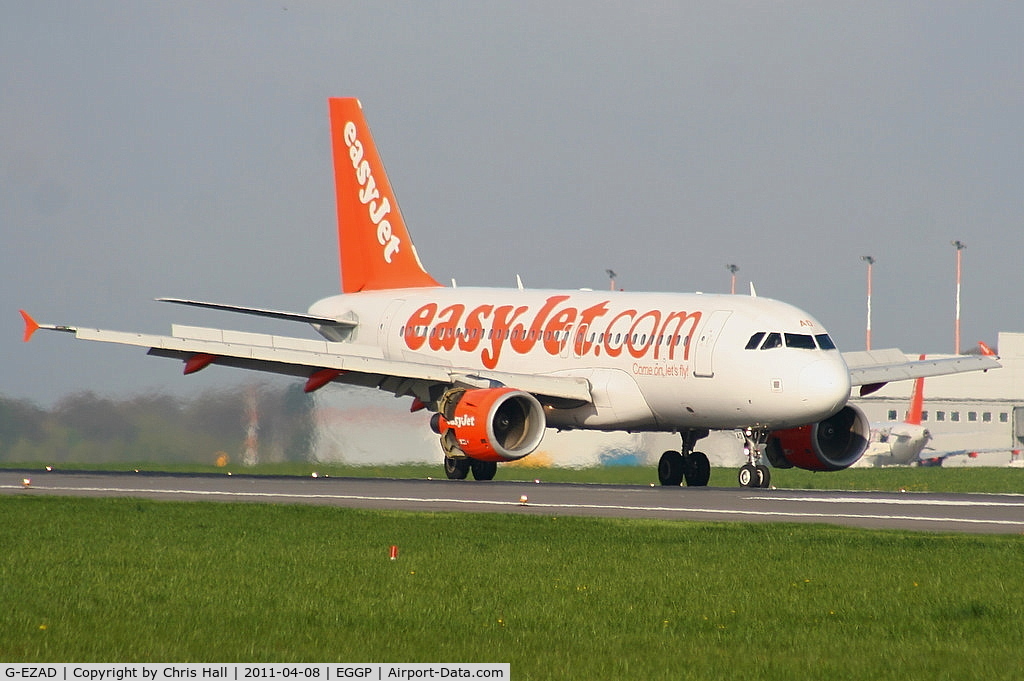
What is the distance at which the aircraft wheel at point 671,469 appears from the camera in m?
38.1

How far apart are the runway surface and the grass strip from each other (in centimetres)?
332

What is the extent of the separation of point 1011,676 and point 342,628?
→ 4.91 m

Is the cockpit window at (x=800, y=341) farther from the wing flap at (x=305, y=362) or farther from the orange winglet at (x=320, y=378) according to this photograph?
the orange winglet at (x=320, y=378)

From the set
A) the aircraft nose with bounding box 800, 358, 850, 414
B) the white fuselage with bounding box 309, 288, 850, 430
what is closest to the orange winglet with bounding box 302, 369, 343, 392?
the white fuselage with bounding box 309, 288, 850, 430

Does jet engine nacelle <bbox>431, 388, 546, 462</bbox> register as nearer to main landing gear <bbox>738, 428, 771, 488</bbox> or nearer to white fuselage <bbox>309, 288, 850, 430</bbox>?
white fuselage <bbox>309, 288, 850, 430</bbox>

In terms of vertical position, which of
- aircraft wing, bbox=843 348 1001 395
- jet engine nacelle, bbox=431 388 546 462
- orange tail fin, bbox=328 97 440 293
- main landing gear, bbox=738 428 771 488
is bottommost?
main landing gear, bbox=738 428 771 488

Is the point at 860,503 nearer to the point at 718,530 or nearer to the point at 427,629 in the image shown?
the point at 718,530

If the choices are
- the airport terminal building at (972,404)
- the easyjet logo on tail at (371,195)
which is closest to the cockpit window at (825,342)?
the easyjet logo on tail at (371,195)

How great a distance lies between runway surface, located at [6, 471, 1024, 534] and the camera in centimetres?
2456

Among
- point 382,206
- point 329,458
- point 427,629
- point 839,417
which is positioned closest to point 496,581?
point 427,629

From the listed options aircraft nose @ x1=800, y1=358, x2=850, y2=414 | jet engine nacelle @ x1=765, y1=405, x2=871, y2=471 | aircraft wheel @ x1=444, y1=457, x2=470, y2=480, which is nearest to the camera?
aircraft nose @ x1=800, y1=358, x2=850, y2=414

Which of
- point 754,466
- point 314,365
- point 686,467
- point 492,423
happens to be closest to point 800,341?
point 754,466

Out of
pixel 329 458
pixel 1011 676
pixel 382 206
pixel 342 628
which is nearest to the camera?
pixel 1011 676

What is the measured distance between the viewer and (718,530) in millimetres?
21297
